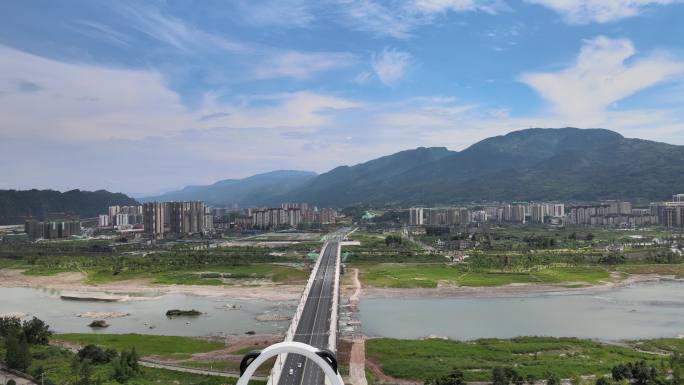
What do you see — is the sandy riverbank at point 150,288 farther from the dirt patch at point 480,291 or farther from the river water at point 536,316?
the river water at point 536,316

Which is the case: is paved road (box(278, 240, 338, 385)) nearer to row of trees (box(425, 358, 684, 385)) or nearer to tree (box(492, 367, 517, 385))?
row of trees (box(425, 358, 684, 385))

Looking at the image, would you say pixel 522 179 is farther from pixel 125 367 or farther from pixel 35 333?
pixel 125 367

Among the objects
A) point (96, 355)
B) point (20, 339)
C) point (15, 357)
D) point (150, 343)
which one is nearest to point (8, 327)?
point (20, 339)

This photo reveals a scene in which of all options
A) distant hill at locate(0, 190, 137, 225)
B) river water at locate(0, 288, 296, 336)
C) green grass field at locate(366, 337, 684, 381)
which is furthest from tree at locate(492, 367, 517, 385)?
distant hill at locate(0, 190, 137, 225)

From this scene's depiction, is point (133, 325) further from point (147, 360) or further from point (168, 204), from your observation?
point (168, 204)

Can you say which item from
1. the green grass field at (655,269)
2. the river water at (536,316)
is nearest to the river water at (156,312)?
the river water at (536,316)
